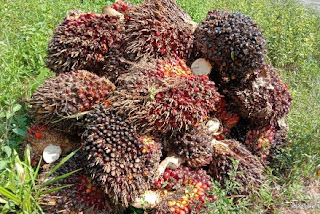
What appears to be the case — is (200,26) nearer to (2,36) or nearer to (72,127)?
(72,127)

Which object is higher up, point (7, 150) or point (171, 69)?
point (171, 69)

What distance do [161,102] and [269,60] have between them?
2.88 meters

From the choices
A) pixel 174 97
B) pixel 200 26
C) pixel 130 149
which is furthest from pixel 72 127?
pixel 200 26

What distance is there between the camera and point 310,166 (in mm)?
2611

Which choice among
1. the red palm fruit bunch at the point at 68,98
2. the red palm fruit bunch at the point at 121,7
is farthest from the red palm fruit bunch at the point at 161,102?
the red palm fruit bunch at the point at 121,7

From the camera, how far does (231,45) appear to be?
2.40m

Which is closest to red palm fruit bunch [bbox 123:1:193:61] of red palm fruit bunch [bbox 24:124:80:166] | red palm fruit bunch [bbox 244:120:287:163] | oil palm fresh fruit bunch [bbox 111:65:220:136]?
oil palm fresh fruit bunch [bbox 111:65:220:136]

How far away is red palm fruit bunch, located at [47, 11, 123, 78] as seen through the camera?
2.56m

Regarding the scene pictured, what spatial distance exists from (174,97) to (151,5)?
78cm

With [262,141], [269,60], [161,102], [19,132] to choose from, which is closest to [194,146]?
[161,102]

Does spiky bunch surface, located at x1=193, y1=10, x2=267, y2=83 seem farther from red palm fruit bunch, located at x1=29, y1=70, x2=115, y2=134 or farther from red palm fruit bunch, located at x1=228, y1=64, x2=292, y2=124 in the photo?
red palm fruit bunch, located at x1=29, y1=70, x2=115, y2=134

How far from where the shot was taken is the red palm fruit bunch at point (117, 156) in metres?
2.05

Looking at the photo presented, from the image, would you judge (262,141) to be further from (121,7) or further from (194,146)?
(121,7)

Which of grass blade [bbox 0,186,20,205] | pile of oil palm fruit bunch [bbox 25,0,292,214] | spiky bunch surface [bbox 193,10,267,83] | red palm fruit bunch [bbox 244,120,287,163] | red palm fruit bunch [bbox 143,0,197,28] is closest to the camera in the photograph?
grass blade [bbox 0,186,20,205]
